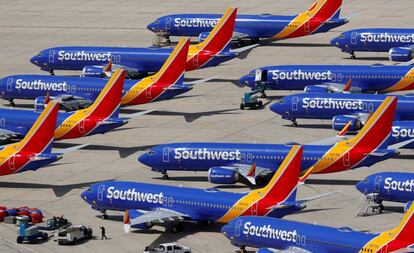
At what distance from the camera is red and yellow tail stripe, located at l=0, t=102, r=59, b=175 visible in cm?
15838

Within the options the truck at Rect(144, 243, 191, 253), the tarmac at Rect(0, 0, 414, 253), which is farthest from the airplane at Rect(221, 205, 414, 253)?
the truck at Rect(144, 243, 191, 253)

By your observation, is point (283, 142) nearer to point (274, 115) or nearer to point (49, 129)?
point (274, 115)

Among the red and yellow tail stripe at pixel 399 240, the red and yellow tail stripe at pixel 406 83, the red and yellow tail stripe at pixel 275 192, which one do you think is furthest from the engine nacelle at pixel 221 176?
the red and yellow tail stripe at pixel 406 83

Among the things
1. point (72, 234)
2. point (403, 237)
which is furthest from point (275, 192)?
point (72, 234)

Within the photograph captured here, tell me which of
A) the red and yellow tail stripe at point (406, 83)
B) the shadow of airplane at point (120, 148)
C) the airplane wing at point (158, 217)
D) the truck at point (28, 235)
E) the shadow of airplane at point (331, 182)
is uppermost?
the red and yellow tail stripe at point (406, 83)

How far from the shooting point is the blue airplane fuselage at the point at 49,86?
637ft

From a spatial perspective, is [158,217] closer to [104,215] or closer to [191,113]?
[104,215]

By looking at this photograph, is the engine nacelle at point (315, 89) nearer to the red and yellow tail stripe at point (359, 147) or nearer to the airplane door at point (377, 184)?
the red and yellow tail stripe at point (359, 147)

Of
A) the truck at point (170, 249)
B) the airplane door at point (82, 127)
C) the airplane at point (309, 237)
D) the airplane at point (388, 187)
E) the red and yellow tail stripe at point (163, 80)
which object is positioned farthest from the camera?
the red and yellow tail stripe at point (163, 80)

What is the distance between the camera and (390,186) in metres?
150

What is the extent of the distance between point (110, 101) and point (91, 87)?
21751 millimetres

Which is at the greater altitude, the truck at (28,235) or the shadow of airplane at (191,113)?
the shadow of airplane at (191,113)

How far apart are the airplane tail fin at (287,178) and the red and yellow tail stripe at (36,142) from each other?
26584 mm

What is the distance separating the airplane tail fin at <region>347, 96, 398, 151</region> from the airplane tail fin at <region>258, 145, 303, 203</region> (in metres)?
17.5
